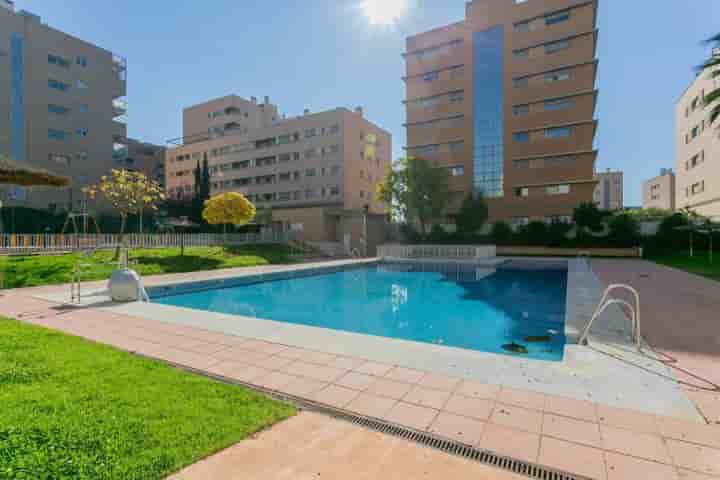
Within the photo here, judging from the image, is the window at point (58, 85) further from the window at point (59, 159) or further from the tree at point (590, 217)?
the tree at point (590, 217)

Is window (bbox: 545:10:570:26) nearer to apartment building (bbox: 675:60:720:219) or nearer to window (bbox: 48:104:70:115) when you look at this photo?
apartment building (bbox: 675:60:720:219)

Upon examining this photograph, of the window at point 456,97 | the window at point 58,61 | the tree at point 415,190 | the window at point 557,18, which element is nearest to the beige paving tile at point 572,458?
the tree at point 415,190

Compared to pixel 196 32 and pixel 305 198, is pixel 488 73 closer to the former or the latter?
pixel 305 198

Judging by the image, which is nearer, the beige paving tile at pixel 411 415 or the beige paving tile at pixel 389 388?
the beige paving tile at pixel 411 415

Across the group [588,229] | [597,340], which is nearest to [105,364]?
[597,340]

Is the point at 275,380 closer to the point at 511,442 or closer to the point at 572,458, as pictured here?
the point at 511,442

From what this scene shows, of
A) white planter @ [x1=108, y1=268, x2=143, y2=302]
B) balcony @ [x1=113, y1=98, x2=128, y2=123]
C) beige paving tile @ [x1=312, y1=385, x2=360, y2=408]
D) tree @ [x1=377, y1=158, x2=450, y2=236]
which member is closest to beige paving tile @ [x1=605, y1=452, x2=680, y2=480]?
beige paving tile @ [x1=312, y1=385, x2=360, y2=408]

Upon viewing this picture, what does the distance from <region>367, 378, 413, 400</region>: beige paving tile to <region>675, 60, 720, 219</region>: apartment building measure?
113ft

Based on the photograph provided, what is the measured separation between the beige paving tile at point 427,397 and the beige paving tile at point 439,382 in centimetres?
9

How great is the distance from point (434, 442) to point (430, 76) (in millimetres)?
38498

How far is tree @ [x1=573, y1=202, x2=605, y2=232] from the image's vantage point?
2495cm

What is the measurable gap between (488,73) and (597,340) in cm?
3385

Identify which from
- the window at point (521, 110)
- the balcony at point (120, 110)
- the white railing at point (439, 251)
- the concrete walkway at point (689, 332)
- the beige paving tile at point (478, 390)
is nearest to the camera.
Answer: the beige paving tile at point (478, 390)

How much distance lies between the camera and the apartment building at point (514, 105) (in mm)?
29531
